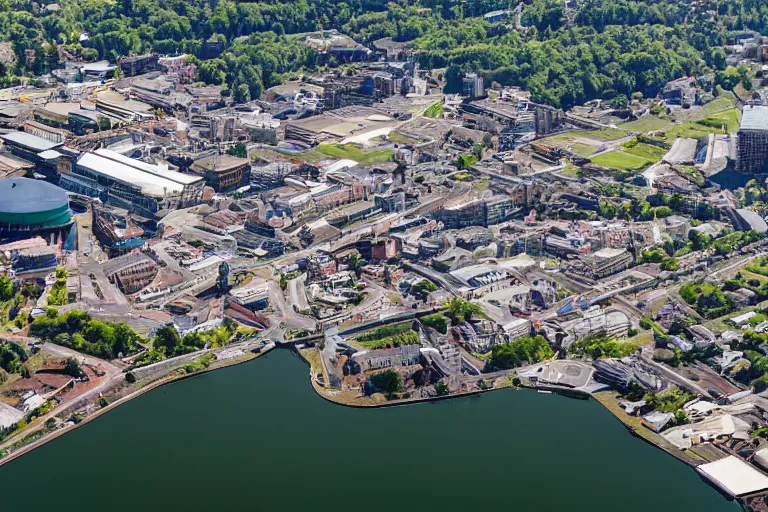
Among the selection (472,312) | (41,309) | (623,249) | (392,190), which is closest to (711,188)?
(623,249)

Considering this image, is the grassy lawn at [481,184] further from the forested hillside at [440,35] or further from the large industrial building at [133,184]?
the forested hillside at [440,35]

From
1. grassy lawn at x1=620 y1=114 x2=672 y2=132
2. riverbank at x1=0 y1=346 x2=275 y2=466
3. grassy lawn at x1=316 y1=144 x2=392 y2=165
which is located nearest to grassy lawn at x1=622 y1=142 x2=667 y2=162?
grassy lawn at x1=620 y1=114 x2=672 y2=132

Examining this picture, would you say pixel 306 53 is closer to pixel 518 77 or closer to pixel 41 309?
pixel 518 77

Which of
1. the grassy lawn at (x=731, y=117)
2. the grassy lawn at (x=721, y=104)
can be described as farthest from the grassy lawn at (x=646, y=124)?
the grassy lawn at (x=721, y=104)

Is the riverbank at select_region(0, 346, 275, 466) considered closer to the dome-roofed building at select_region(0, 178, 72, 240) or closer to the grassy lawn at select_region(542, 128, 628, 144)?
the dome-roofed building at select_region(0, 178, 72, 240)

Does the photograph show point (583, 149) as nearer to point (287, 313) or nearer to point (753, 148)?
point (753, 148)

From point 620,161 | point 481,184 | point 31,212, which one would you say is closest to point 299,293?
point 31,212
